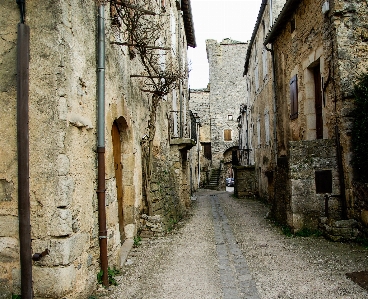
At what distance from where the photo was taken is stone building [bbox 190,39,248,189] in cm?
3184

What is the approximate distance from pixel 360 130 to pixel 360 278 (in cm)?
274

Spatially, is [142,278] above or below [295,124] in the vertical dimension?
below

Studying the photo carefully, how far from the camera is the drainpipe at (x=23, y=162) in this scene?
10.8 feet

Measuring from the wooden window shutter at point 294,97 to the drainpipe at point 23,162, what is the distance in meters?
7.14

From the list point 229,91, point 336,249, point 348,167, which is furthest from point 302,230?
point 229,91

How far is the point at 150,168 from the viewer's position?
294 inches

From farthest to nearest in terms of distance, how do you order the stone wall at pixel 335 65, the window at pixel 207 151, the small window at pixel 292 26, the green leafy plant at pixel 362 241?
1. the window at pixel 207 151
2. the small window at pixel 292 26
3. the stone wall at pixel 335 65
4. the green leafy plant at pixel 362 241

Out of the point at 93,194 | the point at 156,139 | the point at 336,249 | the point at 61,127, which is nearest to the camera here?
the point at 61,127

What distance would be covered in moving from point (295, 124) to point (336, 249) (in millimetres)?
4250

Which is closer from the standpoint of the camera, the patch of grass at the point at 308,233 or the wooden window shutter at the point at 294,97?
the patch of grass at the point at 308,233

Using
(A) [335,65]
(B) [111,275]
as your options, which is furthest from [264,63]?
(B) [111,275]

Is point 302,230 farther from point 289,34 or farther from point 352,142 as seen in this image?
point 289,34

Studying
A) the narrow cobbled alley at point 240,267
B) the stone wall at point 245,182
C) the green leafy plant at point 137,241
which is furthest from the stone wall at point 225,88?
the green leafy plant at point 137,241

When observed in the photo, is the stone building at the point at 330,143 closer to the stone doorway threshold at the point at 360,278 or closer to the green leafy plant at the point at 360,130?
the green leafy plant at the point at 360,130
